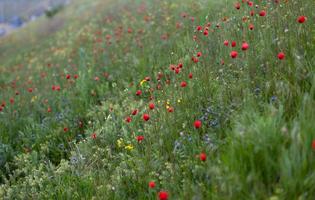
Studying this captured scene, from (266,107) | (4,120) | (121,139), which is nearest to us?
(266,107)

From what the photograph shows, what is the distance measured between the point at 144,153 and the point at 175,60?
5.01 ft

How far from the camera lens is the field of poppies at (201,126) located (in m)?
2.43

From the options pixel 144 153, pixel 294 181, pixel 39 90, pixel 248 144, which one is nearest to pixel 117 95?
pixel 144 153

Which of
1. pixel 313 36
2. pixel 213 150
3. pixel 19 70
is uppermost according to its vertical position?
pixel 313 36

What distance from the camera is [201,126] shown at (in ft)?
10.8

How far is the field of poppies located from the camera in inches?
95.5

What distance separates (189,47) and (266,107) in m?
1.98

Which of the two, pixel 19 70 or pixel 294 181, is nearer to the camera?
pixel 294 181

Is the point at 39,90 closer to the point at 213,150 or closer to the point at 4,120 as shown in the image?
the point at 4,120

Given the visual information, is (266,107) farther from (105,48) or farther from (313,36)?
(105,48)

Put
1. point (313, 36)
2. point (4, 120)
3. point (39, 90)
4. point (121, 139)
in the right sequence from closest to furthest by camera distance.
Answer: point (313, 36), point (121, 139), point (4, 120), point (39, 90)

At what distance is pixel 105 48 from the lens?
7840 millimetres

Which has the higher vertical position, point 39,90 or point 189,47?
point 189,47

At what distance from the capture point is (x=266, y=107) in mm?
2826
